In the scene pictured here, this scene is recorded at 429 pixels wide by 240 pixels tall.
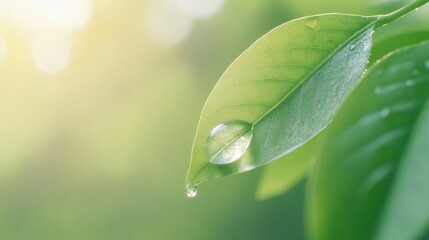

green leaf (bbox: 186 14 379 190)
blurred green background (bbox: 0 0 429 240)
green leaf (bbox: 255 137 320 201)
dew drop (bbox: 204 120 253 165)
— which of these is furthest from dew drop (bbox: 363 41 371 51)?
blurred green background (bbox: 0 0 429 240)

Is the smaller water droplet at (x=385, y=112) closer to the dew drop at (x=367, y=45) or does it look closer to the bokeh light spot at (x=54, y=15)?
the dew drop at (x=367, y=45)

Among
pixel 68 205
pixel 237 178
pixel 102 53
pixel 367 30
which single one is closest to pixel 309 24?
pixel 367 30

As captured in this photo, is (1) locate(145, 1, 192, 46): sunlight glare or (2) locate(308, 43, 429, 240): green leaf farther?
(1) locate(145, 1, 192, 46): sunlight glare

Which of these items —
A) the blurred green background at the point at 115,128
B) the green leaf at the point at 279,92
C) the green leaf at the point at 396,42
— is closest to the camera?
the green leaf at the point at 279,92

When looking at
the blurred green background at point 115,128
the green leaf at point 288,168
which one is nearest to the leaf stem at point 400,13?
the green leaf at point 288,168

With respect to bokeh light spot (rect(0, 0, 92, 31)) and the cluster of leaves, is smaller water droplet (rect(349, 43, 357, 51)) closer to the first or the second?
the cluster of leaves

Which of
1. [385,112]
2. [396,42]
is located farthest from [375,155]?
[396,42]
